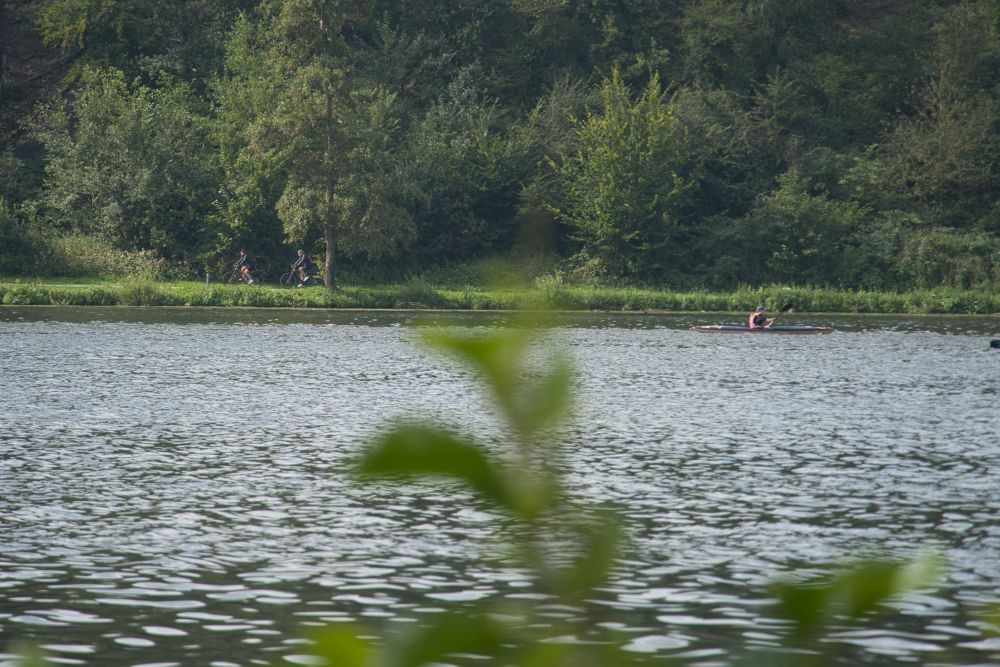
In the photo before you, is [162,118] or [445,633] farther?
[162,118]

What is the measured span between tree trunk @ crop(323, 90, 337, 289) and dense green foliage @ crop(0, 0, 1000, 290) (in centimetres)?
10

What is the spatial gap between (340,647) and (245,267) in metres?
51.2

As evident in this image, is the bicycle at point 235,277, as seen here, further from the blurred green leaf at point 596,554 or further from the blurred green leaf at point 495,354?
the blurred green leaf at point 495,354

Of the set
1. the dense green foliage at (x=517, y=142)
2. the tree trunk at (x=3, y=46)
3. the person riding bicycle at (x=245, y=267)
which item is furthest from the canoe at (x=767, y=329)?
the tree trunk at (x=3, y=46)

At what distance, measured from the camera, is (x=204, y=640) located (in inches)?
324

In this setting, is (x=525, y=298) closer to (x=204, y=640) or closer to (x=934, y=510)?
(x=204, y=640)

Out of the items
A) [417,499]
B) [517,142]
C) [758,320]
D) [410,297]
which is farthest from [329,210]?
[417,499]

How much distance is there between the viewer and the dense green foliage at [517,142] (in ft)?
168

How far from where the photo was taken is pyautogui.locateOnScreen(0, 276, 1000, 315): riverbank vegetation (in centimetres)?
4759

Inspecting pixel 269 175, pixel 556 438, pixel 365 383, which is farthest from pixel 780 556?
pixel 269 175

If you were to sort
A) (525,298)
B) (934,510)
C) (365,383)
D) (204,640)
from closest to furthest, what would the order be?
(525,298), (204,640), (934,510), (365,383)

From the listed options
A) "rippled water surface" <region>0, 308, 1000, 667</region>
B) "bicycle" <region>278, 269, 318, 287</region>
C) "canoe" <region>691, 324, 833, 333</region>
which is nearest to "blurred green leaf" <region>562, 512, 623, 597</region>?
"rippled water surface" <region>0, 308, 1000, 667</region>

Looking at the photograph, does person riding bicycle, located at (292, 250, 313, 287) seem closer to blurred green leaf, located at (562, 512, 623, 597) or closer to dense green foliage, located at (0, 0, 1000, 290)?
dense green foliage, located at (0, 0, 1000, 290)

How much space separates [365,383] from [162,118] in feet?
101
